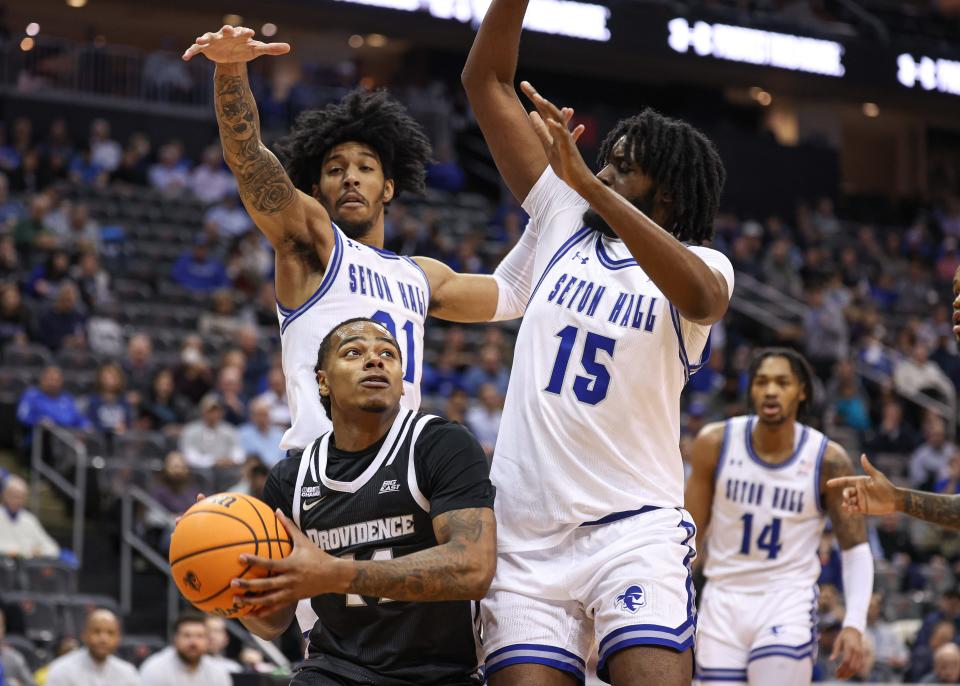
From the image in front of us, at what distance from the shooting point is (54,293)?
48.0ft

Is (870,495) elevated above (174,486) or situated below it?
above

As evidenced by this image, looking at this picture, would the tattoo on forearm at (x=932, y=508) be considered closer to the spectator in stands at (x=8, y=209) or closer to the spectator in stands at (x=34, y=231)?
the spectator in stands at (x=34, y=231)

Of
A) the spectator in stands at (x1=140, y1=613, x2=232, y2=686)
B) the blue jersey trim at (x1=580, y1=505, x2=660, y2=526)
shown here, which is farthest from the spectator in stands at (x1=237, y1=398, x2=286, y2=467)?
the blue jersey trim at (x1=580, y1=505, x2=660, y2=526)

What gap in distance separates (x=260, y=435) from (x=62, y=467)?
1727 millimetres

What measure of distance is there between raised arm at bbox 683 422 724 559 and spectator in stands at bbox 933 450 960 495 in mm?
8676

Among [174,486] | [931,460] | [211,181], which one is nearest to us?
[174,486]

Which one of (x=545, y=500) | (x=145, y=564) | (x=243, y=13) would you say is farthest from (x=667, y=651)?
(x=243, y=13)

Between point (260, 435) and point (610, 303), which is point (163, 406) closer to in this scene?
point (260, 435)

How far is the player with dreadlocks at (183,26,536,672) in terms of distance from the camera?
5.04 meters

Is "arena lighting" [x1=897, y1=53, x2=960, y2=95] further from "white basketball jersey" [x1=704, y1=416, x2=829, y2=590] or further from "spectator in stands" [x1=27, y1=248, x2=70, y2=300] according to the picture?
"white basketball jersey" [x1=704, y1=416, x2=829, y2=590]

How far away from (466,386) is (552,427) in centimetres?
1083

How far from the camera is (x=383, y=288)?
537 cm

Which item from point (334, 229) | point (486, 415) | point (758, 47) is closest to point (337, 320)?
point (334, 229)

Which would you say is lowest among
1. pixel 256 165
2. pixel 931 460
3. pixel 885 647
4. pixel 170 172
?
pixel 885 647
